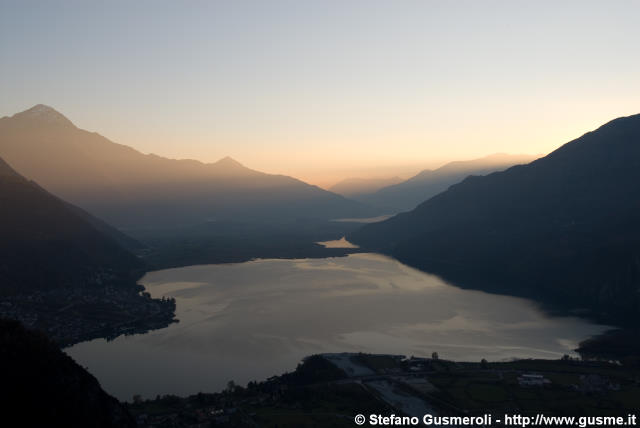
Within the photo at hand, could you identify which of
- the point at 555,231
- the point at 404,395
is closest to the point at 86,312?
the point at 404,395

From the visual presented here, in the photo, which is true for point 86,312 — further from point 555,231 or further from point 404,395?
point 555,231

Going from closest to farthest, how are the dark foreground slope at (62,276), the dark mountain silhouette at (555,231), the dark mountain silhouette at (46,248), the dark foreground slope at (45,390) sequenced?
the dark foreground slope at (45,390) < the dark foreground slope at (62,276) < the dark mountain silhouette at (46,248) < the dark mountain silhouette at (555,231)

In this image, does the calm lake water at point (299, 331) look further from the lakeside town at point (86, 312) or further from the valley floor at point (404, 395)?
the valley floor at point (404, 395)

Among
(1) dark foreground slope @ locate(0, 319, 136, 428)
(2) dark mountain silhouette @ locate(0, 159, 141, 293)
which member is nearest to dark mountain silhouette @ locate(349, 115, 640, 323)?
(2) dark mountain silhouette @ locate(0, 159, 141, 293)

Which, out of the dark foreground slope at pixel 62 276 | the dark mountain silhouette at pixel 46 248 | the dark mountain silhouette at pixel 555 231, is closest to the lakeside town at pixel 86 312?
the dark foreground slope at pixel 62 276

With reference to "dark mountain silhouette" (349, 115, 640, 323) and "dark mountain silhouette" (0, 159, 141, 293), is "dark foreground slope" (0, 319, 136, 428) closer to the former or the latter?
"dark mountain silhouette" (0, 159, 141, 293)
